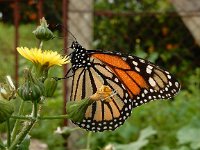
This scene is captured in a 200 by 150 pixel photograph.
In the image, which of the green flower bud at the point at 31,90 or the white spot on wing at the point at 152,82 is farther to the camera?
the white spot on wing at the point at 152,82

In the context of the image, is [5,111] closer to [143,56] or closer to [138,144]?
[138,144]

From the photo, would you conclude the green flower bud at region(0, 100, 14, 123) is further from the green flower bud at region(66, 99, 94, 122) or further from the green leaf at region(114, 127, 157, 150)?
the green leaf at region(114, 127, 157, 150)

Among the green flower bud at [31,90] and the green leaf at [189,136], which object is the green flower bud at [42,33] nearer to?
the green flower bud at [31,90]

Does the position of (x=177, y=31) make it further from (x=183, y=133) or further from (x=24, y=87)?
(x=24, y=87)

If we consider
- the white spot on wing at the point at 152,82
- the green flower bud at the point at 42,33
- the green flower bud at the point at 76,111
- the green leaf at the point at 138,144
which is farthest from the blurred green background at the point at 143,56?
the white spot on wing at the point at 152,82

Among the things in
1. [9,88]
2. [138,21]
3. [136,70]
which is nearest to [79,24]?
[136,70]

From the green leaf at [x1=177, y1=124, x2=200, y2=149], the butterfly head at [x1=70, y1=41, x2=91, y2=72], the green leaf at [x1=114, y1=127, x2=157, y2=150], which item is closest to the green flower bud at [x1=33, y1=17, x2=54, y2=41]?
the butterfly head at [x1=70, y1=41, x2=91, y2=72]

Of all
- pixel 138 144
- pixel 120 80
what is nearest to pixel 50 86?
pixel 120 80
